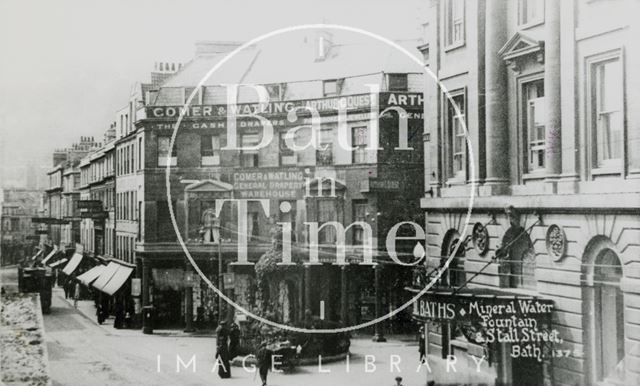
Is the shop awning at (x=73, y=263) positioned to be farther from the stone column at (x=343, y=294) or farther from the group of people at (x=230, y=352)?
the group of people at (x=230, y=352)

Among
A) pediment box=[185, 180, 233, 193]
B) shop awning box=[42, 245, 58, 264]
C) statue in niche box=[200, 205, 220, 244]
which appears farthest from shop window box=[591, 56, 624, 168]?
shop awning box=[42, 245, 58, 264]

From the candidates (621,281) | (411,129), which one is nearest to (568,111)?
(621,281)

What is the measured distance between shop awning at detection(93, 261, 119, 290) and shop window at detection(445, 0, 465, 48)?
14.5 metres

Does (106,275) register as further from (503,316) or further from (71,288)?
(503,316)

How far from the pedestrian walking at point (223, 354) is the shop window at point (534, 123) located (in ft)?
22.2

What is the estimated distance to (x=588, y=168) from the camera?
10867 mm

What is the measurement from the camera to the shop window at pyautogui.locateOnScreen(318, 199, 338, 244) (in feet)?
63.2

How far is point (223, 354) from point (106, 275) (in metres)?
11.0

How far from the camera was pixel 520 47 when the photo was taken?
12305 millimetres

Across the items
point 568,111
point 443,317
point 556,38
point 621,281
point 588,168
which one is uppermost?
point 556,38

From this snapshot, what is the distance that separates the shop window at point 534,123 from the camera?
1215cm

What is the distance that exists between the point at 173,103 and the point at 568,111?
37.7 feet

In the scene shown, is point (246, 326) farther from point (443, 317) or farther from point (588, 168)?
point (588, 168)

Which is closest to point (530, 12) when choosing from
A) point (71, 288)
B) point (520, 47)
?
point (520, 47)
